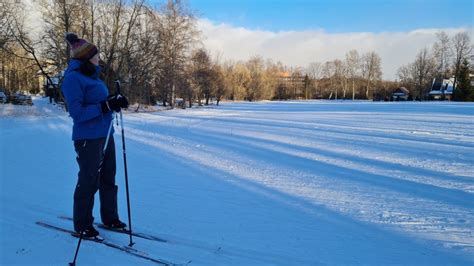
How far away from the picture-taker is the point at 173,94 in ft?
115

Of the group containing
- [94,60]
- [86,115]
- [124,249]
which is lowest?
[124,249]

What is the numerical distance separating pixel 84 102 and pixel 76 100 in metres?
0.10

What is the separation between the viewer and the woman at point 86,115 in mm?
3104

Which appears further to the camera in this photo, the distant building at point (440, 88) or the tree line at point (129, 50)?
the distant building at point (440, 88)

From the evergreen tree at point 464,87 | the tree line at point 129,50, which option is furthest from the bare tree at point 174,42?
the evergreen tree at point 464,87

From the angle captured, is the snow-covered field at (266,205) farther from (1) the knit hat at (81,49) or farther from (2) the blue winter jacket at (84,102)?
(1) the knit hat at (81,49)

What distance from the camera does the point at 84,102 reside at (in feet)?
10.4

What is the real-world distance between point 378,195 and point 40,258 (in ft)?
14.5

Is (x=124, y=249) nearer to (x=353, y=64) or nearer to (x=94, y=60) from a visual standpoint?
(x=94, y=60)

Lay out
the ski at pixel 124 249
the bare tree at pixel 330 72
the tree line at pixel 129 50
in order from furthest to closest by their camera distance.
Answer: the bare tree at pixel 330 72 → the tree line at pixel 129 50 → the ski at pixel 124 249

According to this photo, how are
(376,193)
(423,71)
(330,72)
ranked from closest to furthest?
(376,193)
(423,71)
(330,72)

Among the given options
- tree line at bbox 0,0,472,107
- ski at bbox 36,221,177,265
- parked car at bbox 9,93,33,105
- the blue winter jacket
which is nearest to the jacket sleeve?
the blue winter jacket

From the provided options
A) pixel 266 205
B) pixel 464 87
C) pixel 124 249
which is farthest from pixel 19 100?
pixel 464 87

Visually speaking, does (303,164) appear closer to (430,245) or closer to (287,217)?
(287,217)
